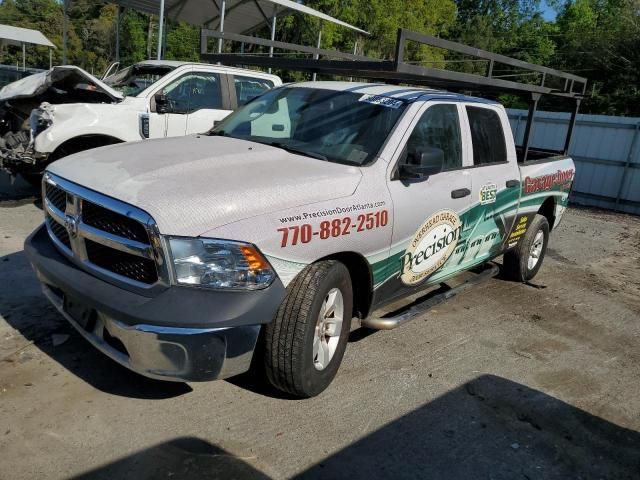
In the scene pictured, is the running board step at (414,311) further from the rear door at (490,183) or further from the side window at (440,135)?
the side window at (440,135)

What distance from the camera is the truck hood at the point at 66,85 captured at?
727 cm

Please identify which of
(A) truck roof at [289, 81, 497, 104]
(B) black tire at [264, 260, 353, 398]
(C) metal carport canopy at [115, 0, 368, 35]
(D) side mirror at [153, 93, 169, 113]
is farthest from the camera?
(C) metal carport canopy at [115, 0, 368, 35]

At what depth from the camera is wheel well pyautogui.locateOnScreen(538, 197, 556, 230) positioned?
6441 millimetres

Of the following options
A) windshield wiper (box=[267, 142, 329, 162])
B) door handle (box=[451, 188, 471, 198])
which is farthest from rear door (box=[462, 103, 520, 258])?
windshield wiper (box=[267, 142, 329, 162])

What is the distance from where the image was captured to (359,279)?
371cm

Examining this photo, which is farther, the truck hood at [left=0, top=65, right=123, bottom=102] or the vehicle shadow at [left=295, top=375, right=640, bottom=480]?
the truck hood at [left=0, top=65, right=123, bottom=102]

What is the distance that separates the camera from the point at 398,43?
3.76 meters

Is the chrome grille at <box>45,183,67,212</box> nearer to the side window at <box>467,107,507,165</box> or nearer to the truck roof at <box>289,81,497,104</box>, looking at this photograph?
the truck roof at <box>289,81,497,104</box>

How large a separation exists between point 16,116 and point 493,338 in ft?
23.6

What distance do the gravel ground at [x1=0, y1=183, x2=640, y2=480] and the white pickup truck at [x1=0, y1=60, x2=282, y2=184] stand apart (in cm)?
260

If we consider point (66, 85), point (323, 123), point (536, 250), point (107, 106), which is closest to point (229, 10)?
point (66, 85)

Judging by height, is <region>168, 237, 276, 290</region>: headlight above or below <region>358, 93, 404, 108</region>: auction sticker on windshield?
below

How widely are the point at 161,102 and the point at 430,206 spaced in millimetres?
4875

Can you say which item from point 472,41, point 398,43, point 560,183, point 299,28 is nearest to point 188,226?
point 398,43
